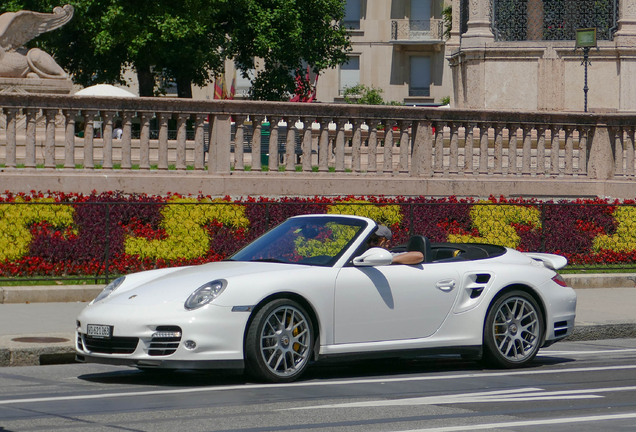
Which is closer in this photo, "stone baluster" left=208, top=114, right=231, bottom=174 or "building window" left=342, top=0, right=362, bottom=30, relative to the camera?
"stone baluster" left=208, top=114, right=231, bottom=174

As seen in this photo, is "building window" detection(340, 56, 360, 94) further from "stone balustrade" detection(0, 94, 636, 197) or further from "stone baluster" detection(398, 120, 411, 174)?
"stone baluster" detection(398, 120, 411, 174)

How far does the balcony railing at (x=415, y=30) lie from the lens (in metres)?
68.6

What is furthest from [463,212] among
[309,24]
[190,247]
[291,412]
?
[309,24]

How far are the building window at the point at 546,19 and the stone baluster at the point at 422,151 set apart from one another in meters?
7.07

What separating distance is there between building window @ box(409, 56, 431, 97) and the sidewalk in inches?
2139

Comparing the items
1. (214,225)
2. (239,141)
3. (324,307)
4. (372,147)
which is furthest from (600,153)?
(324,307)

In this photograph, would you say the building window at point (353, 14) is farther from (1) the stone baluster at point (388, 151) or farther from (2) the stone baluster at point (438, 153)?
(1) the stone baluster at point (388, 151)

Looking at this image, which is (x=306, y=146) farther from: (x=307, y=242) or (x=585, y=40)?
(x=585, y=40)

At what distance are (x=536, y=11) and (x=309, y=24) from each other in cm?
2530

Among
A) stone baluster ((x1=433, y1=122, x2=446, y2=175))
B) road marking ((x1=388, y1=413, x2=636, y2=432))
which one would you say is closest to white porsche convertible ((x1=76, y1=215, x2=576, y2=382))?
road marking ((x1=388, y1=413, x2=636, y2=432))

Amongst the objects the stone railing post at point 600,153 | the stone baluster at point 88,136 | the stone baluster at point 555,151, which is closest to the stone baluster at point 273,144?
the stone baluster at point 88,136

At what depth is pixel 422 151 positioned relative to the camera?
57.9 ft

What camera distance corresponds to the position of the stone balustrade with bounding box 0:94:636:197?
15.7 m

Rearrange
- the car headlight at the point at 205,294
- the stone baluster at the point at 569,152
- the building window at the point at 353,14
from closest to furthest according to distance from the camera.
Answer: the car headlight at the point at 205,294
the stone baluster at the point at 569,152
the building window at the point at 353,14
